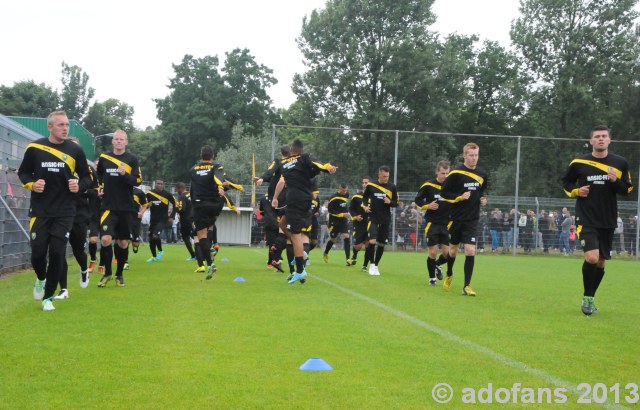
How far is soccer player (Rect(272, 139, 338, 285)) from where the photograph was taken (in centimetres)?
1195

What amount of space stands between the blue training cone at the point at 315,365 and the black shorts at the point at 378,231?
945 cm

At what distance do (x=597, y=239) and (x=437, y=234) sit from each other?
4395mm

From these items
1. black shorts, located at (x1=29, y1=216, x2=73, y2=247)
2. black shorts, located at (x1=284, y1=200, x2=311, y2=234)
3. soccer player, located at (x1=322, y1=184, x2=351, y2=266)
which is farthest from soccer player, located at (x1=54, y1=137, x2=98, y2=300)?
soccer player, located at (x1=322, y1=184, x2=351, y2=266)

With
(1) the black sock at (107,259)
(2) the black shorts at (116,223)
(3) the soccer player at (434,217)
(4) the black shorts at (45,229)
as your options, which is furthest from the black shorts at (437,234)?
(4) the black shorts at (45,229)

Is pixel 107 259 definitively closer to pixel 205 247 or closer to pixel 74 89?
pixel 205 247

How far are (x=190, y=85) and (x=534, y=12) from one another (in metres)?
35.2

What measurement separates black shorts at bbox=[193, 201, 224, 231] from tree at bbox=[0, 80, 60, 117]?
224 ft

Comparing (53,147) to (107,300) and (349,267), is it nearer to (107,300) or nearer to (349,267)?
(107,300)

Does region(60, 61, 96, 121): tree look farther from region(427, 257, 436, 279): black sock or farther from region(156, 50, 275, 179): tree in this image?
region(427, 257, 436, 279): black sock

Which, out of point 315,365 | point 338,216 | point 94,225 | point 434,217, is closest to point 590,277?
point 434,217

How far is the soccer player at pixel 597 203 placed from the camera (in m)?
9.12

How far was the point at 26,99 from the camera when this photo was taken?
7731cm

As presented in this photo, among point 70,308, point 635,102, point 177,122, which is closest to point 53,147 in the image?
point 70,308

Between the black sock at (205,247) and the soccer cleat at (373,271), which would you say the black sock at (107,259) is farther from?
the soccer cleat at (373,271)
